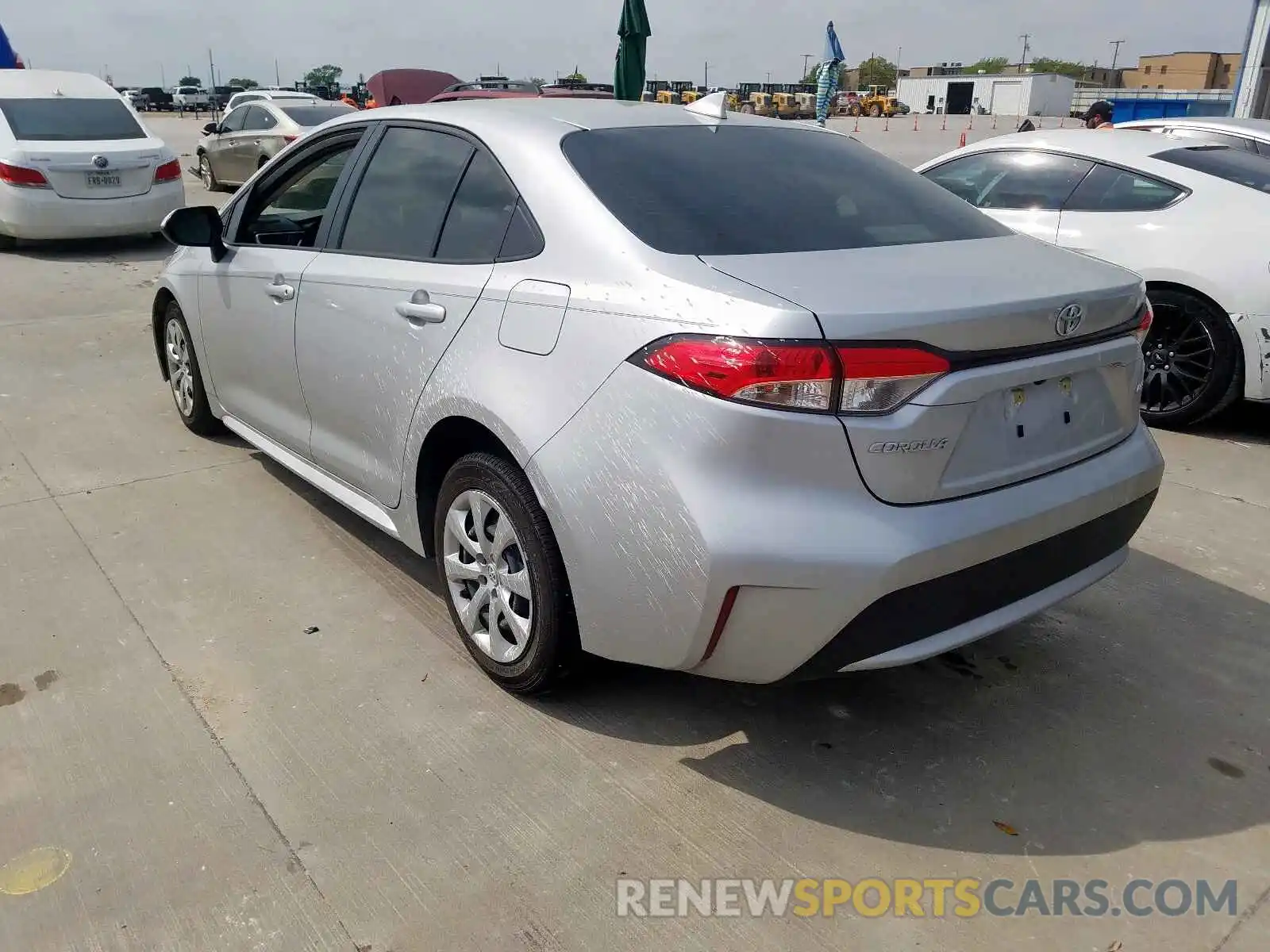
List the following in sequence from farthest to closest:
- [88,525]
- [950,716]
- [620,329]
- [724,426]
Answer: [88,525], [950,716], [620,329], [724,426]

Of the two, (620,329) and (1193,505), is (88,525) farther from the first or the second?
(1193,505)

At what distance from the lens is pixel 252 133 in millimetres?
13656

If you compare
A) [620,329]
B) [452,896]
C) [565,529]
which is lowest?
[452,896]

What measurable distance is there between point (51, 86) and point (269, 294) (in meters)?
8.93

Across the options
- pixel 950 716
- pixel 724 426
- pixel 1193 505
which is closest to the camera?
pixel 724 426

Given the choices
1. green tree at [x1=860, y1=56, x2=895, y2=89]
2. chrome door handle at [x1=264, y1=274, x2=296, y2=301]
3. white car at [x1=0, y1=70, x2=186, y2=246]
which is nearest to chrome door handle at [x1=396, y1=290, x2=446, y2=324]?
chrome door handle at [x1=264, y1=274, x2=296, y2=301]

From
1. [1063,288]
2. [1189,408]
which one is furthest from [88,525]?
[1189,408]

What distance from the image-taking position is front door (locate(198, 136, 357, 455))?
3.79m

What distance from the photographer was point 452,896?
7.44ft

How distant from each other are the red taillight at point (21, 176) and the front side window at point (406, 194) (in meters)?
7.83

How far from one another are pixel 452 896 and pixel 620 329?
1355 millimetres

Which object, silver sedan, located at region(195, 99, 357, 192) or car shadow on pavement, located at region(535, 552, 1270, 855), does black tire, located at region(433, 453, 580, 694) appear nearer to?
car shadow on pavement, located at region(535, 552, 1270, 855)

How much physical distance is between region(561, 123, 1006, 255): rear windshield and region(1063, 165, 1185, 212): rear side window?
9.69 feet

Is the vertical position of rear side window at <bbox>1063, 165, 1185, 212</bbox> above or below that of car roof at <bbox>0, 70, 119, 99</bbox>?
below
